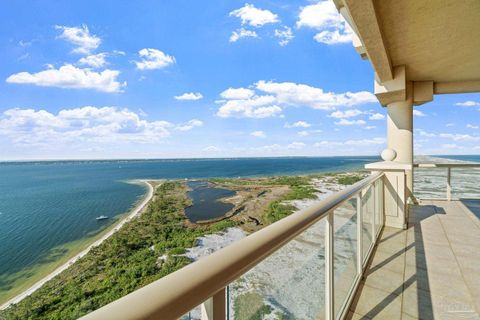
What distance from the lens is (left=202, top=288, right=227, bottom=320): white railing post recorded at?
1.90ft

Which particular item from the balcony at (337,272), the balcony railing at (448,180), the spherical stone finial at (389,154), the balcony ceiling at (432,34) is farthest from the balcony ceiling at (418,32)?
the balcony railing at (448,180)

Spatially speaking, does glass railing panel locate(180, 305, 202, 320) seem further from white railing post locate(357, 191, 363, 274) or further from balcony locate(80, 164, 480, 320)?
white railing post locate(357, 191, 363, 274)

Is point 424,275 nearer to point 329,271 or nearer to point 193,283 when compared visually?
point 329,271

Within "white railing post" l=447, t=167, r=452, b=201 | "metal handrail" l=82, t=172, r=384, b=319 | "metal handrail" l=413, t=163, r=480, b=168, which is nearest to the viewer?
"metal handrail" l=82, t=172, r=384, b=319

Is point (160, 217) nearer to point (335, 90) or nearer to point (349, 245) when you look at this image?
point (349, 245)

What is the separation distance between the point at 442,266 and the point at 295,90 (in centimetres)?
3609

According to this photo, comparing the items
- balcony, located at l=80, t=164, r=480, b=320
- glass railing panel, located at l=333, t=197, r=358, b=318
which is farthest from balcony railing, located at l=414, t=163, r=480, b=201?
glass railing panel, located at l=333, t=197, r=358, b=318

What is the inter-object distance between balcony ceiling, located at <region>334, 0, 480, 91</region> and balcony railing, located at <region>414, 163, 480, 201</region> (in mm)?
2148

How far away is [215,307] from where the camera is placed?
0.59 m

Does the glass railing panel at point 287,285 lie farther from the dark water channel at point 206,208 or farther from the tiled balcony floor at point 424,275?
the dark water channel at point 206,208

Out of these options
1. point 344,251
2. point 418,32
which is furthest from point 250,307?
point 418,32

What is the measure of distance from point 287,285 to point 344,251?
118 cm

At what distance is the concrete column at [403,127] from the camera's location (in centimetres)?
530

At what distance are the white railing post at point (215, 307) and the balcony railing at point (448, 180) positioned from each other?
6585 mm
